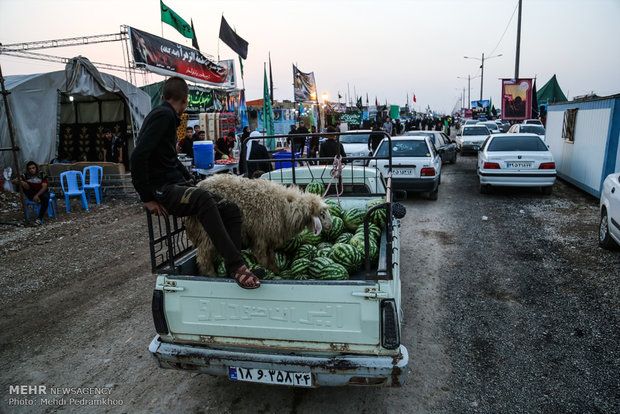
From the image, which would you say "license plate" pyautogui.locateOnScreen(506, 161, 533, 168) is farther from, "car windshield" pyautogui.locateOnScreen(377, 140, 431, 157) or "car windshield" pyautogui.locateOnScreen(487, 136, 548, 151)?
"car windshield" pyautogui.locateOnScreen(377, 140, 431, 157)

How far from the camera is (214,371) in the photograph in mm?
3051

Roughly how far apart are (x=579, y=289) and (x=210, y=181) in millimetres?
Answer: 5232

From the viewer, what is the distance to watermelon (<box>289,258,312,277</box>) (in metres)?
3.64

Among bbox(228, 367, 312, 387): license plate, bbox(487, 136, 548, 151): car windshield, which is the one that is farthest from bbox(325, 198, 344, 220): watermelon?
bbox(487, 136, 548, 151): car windshield

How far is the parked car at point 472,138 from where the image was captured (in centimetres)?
2219

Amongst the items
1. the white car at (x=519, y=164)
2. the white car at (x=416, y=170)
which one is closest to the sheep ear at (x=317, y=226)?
the white car at (x=416, y=170)

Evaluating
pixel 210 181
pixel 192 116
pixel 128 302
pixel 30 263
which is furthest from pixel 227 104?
pixel 210 181

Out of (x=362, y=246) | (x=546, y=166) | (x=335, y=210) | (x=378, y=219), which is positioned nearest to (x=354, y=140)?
(x=546, y=166)

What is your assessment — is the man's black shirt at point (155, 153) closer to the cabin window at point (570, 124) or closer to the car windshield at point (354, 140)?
the cabin window at point (570, 124)

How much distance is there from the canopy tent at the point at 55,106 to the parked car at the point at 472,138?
669 inches

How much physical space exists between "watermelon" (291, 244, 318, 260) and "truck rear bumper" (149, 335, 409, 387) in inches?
47.0

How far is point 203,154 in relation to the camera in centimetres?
1200

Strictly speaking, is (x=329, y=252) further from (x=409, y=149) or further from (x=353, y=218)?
(x=409, y=149)

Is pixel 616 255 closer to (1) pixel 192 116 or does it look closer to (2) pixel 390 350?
(2) pixel 390 350
